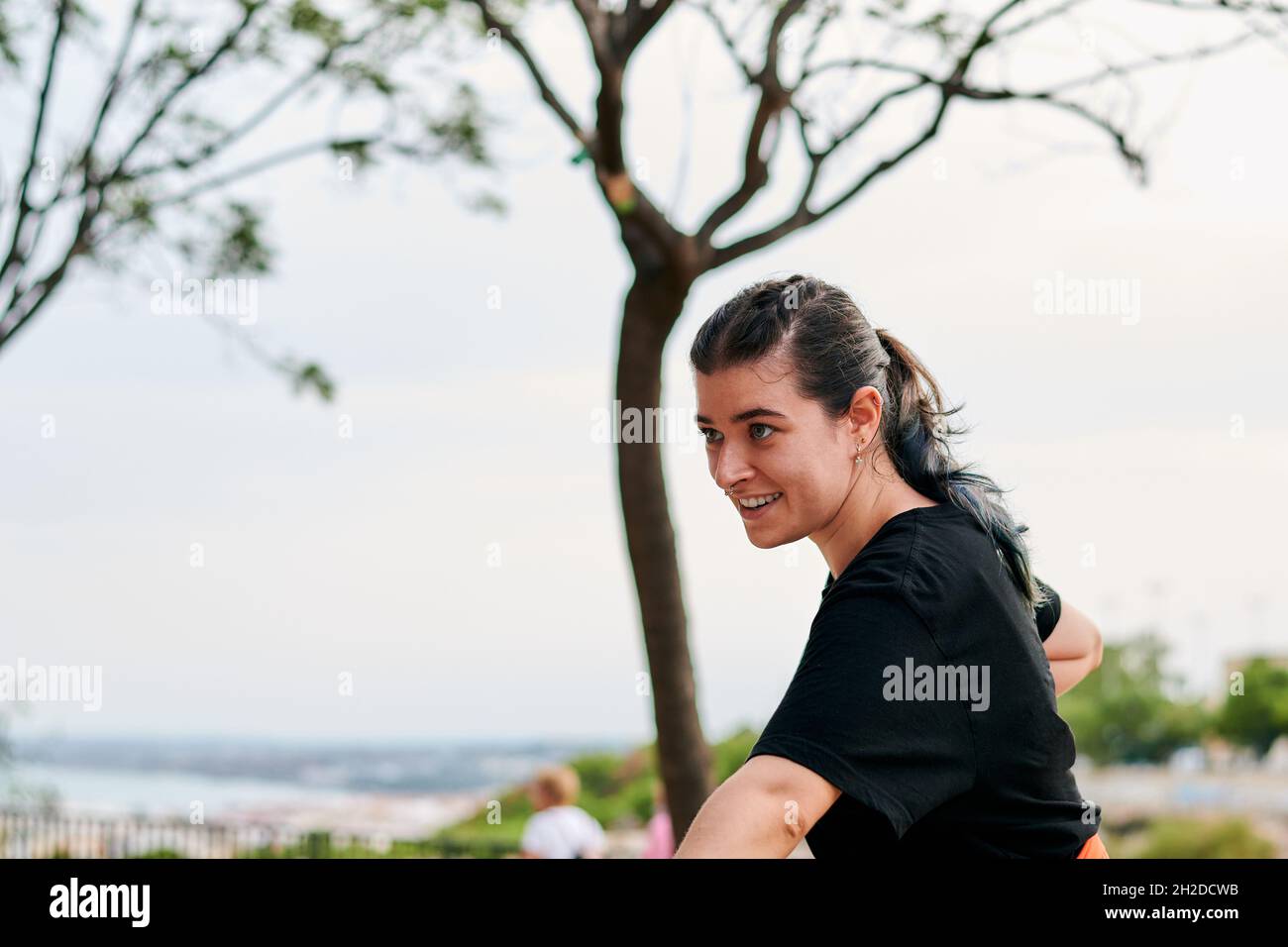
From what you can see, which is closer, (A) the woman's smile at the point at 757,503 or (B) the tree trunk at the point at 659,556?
(A) the woman's smile at the point at 757,503

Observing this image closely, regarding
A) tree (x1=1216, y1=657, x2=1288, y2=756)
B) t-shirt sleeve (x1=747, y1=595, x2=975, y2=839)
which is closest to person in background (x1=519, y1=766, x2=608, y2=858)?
t-shirt sleeve (x1=747, y1=595, x2=975, y2=839)

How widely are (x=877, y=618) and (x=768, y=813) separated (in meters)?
0.25

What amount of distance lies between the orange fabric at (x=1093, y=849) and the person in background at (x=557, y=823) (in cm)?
664

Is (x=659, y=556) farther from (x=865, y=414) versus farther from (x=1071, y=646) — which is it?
(x=865, y=414)

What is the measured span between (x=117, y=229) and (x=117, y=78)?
3.51ft

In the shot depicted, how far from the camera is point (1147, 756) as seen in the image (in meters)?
21.5

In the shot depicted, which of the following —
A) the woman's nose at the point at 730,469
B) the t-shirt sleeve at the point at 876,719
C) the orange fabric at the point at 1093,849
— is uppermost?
the woman's nose at the point at 730,469

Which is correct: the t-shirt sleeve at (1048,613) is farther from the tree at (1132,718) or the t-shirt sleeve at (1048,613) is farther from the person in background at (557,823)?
the tree at (1132,718)

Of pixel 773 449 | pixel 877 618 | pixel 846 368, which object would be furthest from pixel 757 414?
pixel 877 618

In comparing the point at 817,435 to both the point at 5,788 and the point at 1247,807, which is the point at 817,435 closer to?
the point at 5,788

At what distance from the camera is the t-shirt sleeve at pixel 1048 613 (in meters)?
2.30

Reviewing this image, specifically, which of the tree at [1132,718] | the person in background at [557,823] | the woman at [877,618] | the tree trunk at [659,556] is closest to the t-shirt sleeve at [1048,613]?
the woman at [877,618]

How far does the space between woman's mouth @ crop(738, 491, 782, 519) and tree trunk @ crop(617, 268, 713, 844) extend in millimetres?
4934

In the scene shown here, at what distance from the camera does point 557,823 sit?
8.57 metres
